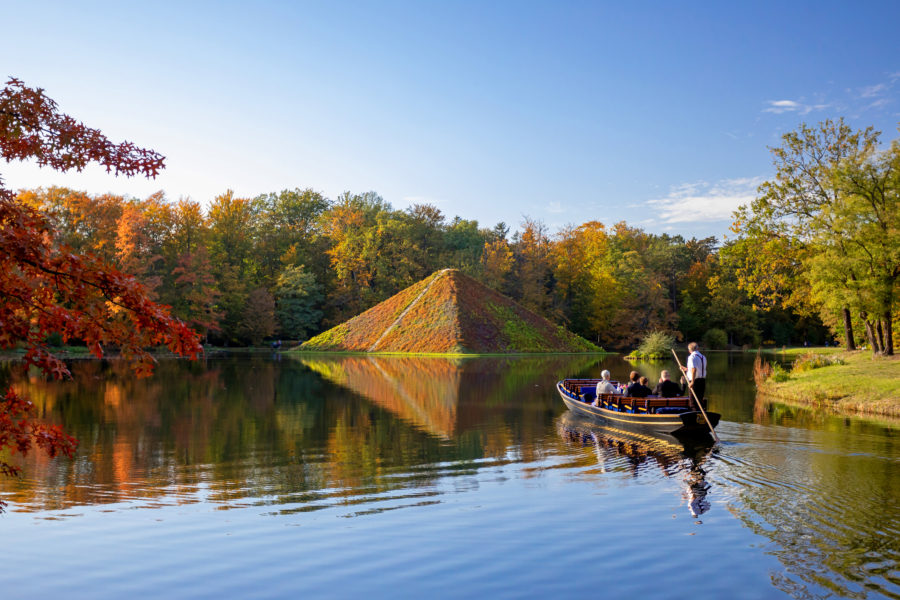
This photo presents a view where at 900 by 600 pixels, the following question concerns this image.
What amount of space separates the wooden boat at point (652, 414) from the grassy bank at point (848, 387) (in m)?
7.99

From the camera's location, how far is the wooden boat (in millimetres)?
13625

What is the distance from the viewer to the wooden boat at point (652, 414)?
13.6 m

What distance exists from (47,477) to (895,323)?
Answer: 3341 centimetres

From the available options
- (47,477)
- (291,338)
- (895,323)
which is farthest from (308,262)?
(47,477)

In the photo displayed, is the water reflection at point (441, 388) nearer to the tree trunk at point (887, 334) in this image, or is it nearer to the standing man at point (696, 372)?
the standing man at point (696, 372)

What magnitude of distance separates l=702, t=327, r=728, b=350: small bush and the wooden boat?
196ft

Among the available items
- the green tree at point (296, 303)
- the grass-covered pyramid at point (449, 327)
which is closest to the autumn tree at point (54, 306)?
the grass-covered pyramid at point (449, 327)

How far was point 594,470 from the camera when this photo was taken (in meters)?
11.4

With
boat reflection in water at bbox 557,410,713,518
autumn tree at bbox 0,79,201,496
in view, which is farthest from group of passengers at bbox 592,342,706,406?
autumn tree at bbox 0,79,201,496

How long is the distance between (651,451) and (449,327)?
41.4 metres

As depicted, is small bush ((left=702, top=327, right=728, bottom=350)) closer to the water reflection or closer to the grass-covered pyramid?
the grass-covered pyramid

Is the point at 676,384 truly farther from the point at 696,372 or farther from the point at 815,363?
the point at 815,363

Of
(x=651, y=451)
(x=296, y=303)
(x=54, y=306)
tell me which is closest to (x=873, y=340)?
(x=651, y=451)

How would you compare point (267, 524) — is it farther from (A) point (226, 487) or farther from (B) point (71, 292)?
(B) point (71, 292)
